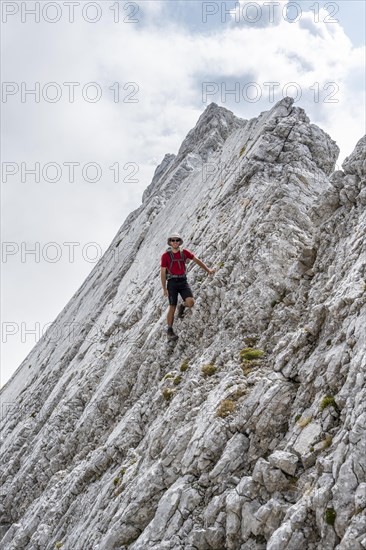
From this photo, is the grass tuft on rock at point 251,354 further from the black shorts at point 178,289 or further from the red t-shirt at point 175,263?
the red t-shirt at point 175,263

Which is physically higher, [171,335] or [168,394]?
[171,335]

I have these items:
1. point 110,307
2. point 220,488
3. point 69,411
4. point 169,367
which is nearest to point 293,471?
point 220,488

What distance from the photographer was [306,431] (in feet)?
33.9

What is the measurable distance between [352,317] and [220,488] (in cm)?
492

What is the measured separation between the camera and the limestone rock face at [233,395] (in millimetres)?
9805

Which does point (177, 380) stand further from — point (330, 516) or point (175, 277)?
point (330, 516)

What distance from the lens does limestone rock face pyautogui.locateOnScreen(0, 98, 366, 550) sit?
980 centimetres

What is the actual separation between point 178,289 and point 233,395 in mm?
6556

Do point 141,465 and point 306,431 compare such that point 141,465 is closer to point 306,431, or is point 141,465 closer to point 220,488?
point 220,488

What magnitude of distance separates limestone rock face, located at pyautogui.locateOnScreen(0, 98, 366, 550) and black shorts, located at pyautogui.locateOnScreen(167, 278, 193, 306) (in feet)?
1.53

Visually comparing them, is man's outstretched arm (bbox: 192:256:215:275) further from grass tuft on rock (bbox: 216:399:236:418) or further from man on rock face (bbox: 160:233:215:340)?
grass tuft on rock (bbox: 216:399:236:418)

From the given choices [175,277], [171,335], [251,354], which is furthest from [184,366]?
[175,277]

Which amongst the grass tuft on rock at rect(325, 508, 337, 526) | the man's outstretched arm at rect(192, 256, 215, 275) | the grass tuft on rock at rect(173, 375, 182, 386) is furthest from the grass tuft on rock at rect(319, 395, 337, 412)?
the man's outstretched arm at rect(192, 256, 215, 275)

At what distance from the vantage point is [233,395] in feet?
42.2
